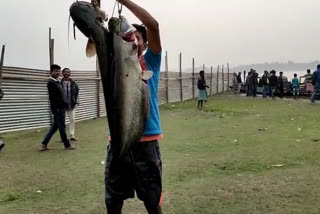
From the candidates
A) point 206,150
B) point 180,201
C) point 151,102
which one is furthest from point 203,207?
point 206,150

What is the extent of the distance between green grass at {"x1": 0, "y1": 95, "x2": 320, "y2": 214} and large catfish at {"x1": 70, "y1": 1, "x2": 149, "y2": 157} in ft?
7.64

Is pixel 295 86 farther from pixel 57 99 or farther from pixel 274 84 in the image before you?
pixel 57 99

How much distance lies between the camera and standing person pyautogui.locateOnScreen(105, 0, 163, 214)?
287 centimetres

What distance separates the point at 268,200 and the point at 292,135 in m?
4.99

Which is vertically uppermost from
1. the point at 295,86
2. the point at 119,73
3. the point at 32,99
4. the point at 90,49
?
the point at 90,49

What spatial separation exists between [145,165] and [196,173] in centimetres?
332

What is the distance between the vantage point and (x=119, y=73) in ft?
7.63

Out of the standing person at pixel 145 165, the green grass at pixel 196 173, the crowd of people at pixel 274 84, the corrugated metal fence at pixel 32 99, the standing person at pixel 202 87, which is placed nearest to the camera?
the standing person at pixel 145 165

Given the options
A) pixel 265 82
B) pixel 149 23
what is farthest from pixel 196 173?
pixel 265 82

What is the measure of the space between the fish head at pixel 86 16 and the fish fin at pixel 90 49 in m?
0.12

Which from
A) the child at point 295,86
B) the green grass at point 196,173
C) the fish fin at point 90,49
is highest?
the fish fin at point 90,49

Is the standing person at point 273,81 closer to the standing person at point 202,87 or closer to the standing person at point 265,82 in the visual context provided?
the standing person at point 265,82

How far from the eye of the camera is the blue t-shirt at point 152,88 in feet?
9.57

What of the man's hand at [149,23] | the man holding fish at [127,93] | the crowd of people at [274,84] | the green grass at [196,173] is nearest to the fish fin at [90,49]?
the man holding fish at [127,93]
